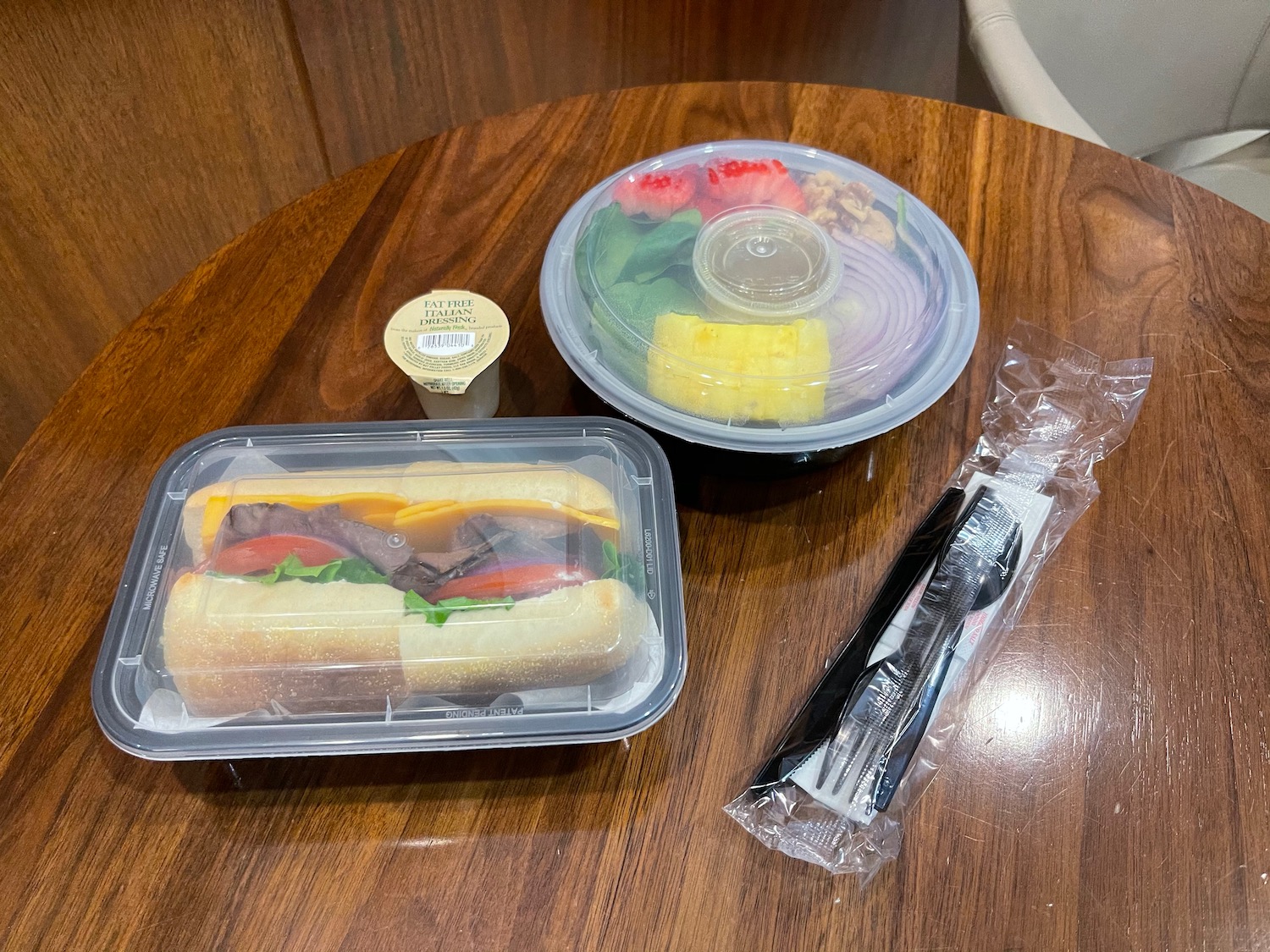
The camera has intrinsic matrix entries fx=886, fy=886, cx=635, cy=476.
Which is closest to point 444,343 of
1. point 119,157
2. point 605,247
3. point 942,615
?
point 605,247

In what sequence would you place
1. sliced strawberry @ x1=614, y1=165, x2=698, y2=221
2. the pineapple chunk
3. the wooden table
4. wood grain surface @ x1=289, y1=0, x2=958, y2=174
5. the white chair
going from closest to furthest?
the wooden table < the pineapple chunk < sliced strawberry @ x1=614, y1=165, x2=698, y2=221 < the white chair < wood grain surface @ x1=289, y1=0, x2=958, y2=174

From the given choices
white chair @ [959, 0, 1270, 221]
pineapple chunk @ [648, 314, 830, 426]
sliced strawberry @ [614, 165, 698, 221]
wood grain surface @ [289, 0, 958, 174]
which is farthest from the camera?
wood grain surface @ [289, 0, 958, 174]

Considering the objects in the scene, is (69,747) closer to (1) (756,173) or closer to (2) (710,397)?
(2) (710,397)

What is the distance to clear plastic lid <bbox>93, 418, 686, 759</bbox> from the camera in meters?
0.59

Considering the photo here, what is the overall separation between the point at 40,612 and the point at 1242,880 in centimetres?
90

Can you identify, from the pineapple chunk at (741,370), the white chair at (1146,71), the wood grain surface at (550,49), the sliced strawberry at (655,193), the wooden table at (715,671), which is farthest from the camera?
the wood grain surface at (550,49)

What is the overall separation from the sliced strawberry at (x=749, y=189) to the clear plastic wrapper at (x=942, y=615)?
264 millimetres

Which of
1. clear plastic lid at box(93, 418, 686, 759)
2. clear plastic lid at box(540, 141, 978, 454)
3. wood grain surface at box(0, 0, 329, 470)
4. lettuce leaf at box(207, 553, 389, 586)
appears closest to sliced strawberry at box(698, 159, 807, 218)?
clear plastic lid at box(540, 141, 978, 454)

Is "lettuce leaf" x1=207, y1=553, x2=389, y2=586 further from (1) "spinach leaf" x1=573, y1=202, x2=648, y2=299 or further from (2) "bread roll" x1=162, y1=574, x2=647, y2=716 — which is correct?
(1) "spinach leaf" x1=573, y1=202, x2=648, y2=299

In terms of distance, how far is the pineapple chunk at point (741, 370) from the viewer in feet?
2.37

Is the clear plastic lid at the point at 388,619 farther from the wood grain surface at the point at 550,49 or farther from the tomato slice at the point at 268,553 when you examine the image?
the wood grain surface at the point at 550,49

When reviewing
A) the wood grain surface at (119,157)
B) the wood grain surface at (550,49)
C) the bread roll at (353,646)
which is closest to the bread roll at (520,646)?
the bread roll at (353,646)

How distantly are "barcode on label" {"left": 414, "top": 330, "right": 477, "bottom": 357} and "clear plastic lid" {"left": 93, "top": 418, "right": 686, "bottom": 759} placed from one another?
0.13m

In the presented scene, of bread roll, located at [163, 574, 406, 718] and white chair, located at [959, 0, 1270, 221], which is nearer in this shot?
bread roll, located at [163, 574, 406, 718]
